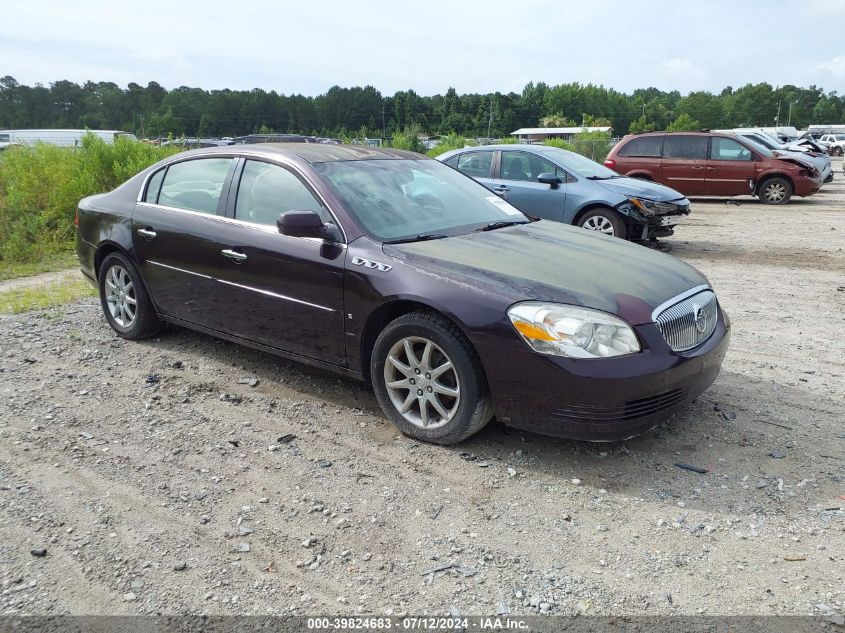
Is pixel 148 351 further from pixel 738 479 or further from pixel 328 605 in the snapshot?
pixel 738 479

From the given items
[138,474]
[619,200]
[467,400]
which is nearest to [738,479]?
[467,400]

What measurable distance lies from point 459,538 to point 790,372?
327cm

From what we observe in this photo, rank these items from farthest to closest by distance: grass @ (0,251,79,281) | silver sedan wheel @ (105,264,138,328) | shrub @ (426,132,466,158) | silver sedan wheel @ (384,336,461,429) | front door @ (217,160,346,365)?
shrub @ (426,132,466,158)
grass @ (0,251,79,281)
silver sedan wheel @ (105,264,138,328)
front door @ (217,160,346,365)
silver sedan wheel @ (384,336,461,429)

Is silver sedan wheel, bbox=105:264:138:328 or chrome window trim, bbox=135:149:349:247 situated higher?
chrome window trim, bbox=135:149:349:247

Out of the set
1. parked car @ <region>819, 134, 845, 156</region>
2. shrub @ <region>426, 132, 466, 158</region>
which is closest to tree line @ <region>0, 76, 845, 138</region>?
parked car @ <region>819, 134, 845, 156</region>

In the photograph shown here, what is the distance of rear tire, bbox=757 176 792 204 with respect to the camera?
17.0 meters

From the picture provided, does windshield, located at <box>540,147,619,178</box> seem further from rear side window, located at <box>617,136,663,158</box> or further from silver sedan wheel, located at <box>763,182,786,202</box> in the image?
silver sedan wheel, located at <box>763,182,786,202</box>

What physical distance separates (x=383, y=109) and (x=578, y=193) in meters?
104

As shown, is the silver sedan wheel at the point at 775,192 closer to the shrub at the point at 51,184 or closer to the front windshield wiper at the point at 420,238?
the shrub at the point at 51,184

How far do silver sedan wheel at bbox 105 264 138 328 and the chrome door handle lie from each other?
1368 mm

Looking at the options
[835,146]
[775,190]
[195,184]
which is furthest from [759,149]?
[835,146]

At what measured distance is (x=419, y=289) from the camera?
379cm

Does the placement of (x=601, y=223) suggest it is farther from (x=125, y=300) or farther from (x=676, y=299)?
(x=125, y=300)

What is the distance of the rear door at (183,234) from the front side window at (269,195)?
0.19 meters
